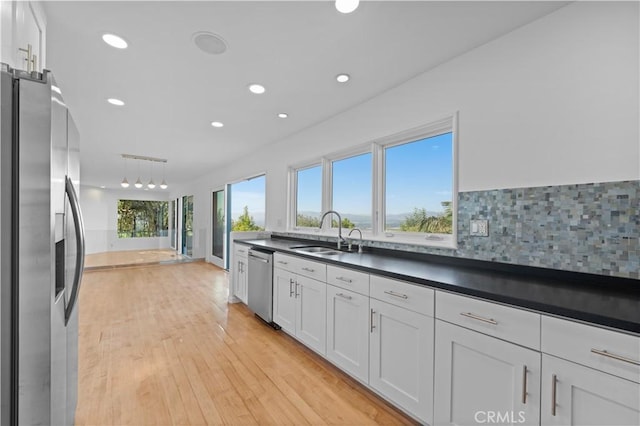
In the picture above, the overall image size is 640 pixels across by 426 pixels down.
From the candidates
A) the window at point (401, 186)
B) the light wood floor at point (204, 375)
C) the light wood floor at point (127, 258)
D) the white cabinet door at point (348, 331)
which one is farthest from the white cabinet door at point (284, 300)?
the light wood floor at point (127, 258)

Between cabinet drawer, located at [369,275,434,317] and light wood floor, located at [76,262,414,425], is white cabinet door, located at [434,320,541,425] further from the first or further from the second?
light wood floor, located at [76,262,414,425]

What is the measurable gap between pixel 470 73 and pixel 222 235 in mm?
6349

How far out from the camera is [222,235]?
274 inches

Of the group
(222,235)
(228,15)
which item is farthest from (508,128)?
(222,235)

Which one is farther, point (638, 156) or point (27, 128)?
point (638, 156)

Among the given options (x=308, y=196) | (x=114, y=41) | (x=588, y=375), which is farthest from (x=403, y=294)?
(x=114, y=41)

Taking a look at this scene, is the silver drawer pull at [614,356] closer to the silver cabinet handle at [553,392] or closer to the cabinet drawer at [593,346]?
the cabinet drawer at [593,346]

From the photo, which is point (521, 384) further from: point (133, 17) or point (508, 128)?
point (133, 17)

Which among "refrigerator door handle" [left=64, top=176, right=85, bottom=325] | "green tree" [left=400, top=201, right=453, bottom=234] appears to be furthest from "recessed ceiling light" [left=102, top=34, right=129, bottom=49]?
"green tree" [left=400, top=201, right=453, bottom=234]

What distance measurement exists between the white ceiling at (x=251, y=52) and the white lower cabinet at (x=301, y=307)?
1854mm

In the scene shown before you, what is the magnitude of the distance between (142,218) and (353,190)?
954cm

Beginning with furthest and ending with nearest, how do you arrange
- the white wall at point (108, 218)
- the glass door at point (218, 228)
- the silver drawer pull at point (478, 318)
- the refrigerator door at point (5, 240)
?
the white wall at point (108, 218) → the glass door at point (218, 228) → the silver drawer pull at point (478, 318) → the refrigerator door at point (5, 240)

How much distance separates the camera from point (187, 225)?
914 centimetres

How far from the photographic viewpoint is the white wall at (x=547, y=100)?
4.62 ft
